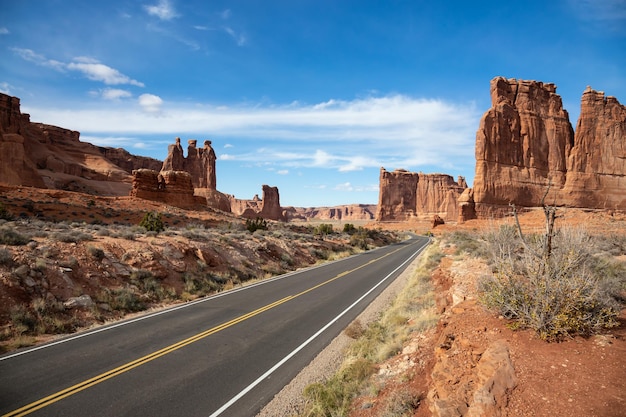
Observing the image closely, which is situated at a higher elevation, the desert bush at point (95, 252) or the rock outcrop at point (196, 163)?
the rock outcrop at point (196, 163)

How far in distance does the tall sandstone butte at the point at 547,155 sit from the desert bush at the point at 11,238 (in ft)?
186

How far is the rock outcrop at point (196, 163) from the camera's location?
102588 millimetres

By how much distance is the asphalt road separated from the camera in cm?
572

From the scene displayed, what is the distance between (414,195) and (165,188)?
105 meters

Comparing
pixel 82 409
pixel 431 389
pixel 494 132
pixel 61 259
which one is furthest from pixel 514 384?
pixel 494 132

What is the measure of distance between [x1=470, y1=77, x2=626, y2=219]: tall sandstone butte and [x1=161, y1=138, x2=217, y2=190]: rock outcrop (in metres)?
76.4

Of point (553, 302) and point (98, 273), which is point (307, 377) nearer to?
point (553, 302)

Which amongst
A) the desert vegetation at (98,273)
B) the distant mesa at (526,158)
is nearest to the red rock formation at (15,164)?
the distant mesa at (526,158)

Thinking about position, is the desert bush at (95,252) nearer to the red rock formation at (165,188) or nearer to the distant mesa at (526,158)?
the distant mesa at (526,158)

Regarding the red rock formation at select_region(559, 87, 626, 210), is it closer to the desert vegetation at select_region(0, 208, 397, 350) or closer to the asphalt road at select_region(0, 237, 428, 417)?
the desert vegetation at select_region(0, 208, 397, 350)

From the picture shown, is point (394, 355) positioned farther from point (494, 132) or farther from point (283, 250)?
point (494, 132)

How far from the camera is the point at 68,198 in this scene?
41594 millimetres

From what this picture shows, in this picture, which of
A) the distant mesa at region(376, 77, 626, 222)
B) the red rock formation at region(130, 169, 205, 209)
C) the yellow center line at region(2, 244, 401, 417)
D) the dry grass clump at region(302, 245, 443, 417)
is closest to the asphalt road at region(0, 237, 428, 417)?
the yellow center line at region(2, 244, 401, 417)

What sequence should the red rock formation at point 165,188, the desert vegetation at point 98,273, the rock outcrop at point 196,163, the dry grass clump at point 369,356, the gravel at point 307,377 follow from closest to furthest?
the dry grass clump at point 369,356
the gravel at point 307,377
the desert vegetation at point 98,273
the red rock formation at point 165,188
the rock outcrop at point 196,163
